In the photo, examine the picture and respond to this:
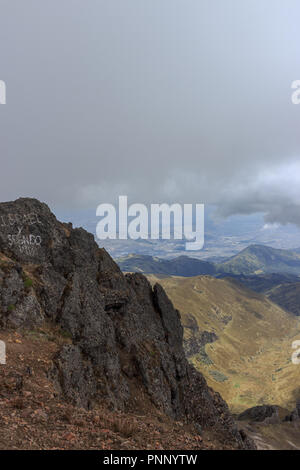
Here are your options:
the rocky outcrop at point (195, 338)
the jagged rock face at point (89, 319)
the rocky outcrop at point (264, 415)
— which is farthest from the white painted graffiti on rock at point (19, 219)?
the rocky outcrop at point (195, 338)

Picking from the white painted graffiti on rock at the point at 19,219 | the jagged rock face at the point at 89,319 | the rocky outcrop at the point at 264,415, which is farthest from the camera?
the rocky outcrop at the point at 264,415

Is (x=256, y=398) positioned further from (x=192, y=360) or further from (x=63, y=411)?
(x=63, y=411)

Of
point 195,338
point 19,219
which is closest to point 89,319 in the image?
point 19,219

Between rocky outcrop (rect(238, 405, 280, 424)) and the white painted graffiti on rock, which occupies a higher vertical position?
the white painted graffiti on rock

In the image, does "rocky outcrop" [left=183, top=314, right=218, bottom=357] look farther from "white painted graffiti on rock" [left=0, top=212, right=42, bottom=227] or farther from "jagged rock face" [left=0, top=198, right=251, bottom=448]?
"white painted graffiti on rock" [left=0, top=212, right=42, bottom=227]

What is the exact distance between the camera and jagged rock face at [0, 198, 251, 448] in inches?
812

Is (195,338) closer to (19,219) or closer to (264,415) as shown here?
(264,415)

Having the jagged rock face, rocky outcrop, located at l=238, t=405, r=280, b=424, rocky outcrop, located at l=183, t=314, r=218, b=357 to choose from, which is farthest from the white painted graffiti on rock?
rocky outcrop, located at l=183, t=314, r=218, b=357

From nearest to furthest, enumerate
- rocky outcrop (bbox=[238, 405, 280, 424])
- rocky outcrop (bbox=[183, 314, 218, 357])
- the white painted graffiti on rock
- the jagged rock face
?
the jagged rock face, the white painted graffiti on rock, rocky outcrop (bbox=[238, 405, 280, 424]), rocky outcrop (bbox=[183, 314, 218, 357])

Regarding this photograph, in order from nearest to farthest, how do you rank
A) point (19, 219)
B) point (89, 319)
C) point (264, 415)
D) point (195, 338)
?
point (89, 319) → point (19, 219) → point (264, 415) → point (195, 338)

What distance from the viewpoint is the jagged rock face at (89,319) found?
67.7 feet

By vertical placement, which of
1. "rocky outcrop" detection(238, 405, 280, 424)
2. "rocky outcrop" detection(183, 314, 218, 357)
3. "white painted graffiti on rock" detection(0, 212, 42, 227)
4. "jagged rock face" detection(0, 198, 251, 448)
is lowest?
"rocky outcrop" detection(183, 314, 218, 357)

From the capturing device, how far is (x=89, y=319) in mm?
25312

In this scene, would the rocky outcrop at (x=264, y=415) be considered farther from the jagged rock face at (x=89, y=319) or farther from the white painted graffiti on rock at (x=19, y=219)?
the white painted graffiti on rock at (x=19, y=219)
